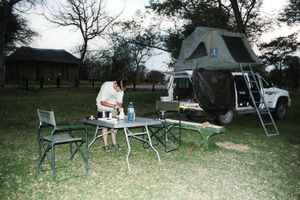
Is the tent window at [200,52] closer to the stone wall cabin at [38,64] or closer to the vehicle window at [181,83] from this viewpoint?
the vehicle window at [181,83]

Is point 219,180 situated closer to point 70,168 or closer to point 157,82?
point 70,168

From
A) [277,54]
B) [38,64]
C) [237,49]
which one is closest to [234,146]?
[237,49]

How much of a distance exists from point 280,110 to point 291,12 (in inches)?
516

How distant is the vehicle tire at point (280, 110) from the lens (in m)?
13.8

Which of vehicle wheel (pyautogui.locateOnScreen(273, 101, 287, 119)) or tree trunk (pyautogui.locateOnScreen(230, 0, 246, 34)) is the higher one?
tree trunk (pyautogui.locateOnScreen(230, 0, 246, 34))

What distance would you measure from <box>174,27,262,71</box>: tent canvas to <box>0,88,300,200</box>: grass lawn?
251 cm

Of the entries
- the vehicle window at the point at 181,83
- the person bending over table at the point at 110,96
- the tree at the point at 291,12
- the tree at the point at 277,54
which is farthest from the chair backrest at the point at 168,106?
the tree at the point at 277,54

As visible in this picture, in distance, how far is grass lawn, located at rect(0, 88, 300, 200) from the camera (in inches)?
199

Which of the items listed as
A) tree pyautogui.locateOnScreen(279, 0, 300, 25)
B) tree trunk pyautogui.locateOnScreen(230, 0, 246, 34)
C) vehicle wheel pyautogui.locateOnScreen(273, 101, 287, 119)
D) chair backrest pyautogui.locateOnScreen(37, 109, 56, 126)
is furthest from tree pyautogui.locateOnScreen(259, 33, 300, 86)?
chair backrest pyautogui.locateOnScreen(37, 109, 56, 126)

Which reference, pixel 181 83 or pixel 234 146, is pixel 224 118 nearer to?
pixel 181 83

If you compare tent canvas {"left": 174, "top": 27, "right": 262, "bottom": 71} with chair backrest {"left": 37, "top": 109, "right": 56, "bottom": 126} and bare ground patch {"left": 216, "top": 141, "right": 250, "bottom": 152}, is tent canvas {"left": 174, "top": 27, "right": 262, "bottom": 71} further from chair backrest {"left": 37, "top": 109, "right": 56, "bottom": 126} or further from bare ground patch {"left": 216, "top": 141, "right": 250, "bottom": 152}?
chair backrest {"left": 37, "top": 109, "right": 56, "bottom": 126}

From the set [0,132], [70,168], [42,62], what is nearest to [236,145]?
[70,168]

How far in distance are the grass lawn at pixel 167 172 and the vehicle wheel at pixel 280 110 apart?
13.9ft

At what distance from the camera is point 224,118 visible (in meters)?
11.9
